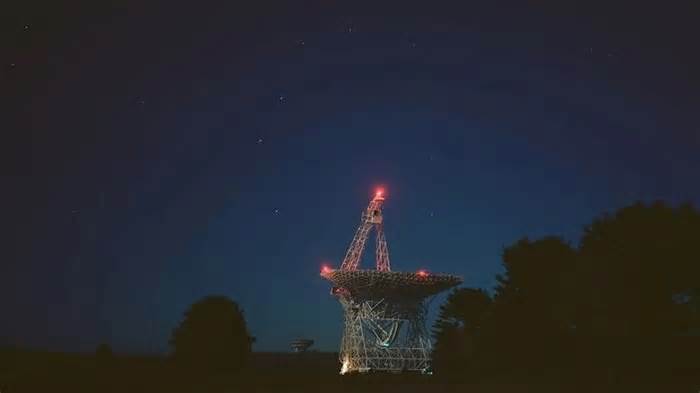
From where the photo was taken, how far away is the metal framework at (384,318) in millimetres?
68125

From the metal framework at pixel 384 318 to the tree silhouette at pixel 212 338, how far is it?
50.6 ft

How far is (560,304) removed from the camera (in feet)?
147

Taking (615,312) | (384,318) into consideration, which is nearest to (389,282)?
(384,318)

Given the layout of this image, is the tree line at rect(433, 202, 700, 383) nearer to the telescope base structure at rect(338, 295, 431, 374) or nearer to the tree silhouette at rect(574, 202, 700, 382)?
the tree silhouette at rect(574, 202, 700, 382)

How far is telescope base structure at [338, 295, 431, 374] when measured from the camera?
71.5 meters

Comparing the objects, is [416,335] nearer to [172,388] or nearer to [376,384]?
[376,384]

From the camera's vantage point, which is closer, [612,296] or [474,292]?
[612,296]

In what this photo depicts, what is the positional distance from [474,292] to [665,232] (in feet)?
103

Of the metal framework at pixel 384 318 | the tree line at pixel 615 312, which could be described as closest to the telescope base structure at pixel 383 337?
the metal framework at pixel 384 318

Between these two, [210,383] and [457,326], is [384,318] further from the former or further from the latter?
[210,383]

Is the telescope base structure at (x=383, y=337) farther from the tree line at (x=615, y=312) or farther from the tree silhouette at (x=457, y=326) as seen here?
the tree line at (x=615, y=312)

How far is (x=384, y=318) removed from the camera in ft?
235

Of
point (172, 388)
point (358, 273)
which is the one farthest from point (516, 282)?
point (172, 388)

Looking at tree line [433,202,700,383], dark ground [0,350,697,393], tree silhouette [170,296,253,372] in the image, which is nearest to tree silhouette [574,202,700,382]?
tree line [433,202,700,383]
